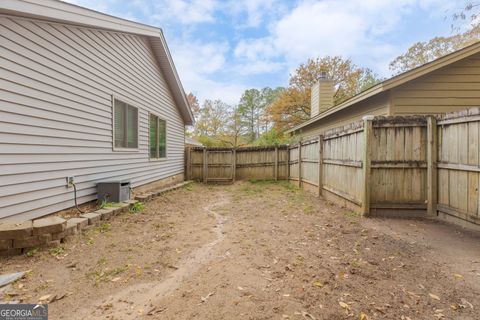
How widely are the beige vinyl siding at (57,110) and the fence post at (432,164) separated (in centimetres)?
670

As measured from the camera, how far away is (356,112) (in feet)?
25.5

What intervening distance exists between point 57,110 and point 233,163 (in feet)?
27.2

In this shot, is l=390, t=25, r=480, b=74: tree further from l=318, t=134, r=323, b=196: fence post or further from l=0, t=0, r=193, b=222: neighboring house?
l=0, t=0, r=193, b=222: neighboring house

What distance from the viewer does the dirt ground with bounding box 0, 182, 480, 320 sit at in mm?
2111

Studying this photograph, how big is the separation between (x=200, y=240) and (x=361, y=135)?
3763 millimetres

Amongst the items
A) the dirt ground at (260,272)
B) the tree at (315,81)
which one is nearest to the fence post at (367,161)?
the dirt ground at (260,272)

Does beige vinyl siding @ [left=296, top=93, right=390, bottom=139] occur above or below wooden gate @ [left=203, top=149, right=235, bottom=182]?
above

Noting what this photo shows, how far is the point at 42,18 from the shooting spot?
3.83 meters

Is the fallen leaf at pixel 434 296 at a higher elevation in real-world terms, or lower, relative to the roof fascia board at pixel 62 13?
lower

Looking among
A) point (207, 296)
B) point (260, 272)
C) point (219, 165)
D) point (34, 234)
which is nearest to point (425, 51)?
point (219, 165)

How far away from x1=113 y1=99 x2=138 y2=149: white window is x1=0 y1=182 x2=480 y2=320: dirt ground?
107 inches

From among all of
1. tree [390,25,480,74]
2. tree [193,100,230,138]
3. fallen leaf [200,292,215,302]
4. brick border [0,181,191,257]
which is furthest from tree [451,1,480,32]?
tree [193,100,230,138]

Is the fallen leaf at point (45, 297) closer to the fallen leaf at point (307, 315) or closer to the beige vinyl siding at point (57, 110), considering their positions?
the beige vinyl siding at point (57, 110)

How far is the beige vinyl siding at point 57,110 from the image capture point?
3.50 meters
